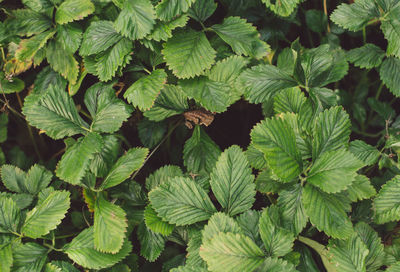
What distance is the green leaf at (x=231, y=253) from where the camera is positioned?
1.05 m

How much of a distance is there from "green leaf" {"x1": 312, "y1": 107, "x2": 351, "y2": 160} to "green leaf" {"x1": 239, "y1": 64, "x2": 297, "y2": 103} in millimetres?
253

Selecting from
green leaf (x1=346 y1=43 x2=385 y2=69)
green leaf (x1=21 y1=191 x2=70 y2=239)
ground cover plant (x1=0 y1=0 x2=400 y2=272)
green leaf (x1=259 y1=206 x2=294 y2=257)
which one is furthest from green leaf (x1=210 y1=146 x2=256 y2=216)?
green leaf (x1=346 y1=43 x2=385 y2=69)

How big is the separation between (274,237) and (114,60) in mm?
803

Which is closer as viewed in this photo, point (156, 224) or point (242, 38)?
point (156, 224)

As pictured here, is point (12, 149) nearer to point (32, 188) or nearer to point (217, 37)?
point (32, 188)

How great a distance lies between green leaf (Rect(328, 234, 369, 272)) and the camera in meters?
1.14

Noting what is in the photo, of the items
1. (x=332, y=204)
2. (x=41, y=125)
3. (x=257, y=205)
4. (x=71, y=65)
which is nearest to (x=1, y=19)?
(x=71, y=65)

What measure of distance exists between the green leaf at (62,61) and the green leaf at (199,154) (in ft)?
1.66

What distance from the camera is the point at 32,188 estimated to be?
4.66ft

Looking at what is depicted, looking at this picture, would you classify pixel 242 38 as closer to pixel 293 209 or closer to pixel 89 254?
pixel 293 209

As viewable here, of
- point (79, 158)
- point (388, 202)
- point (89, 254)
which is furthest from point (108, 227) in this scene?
point (388, 202)

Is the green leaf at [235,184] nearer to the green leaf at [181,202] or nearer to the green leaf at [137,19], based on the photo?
the green leaf at [181,202]

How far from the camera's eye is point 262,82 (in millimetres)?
1380

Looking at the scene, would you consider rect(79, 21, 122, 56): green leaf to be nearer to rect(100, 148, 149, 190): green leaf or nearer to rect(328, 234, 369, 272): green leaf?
rect(100, 148, 149, 190): green leaf
